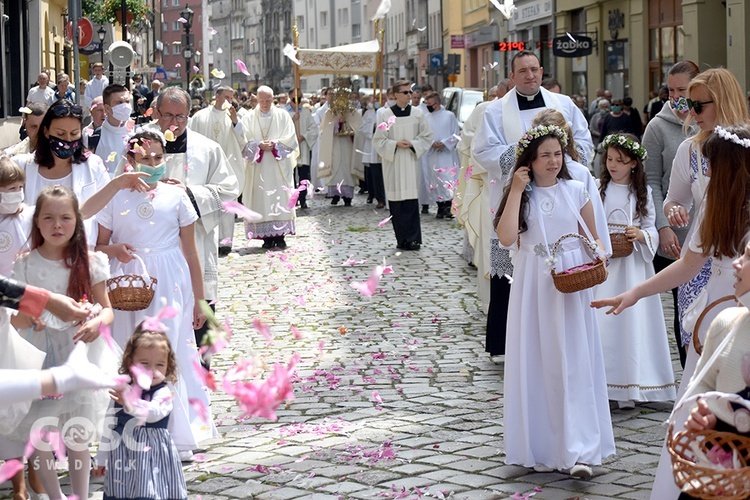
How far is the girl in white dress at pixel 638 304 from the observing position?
309 inches

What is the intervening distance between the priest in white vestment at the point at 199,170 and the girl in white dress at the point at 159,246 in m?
0.68

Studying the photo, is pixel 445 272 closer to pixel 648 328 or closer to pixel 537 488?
pixel 648 328

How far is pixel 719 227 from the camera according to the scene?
4.97m

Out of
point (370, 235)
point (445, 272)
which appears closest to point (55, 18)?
point (370, 235)

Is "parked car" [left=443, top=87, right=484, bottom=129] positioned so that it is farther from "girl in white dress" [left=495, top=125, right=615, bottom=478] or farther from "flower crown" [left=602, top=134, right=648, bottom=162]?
"girl in white dress" [left=495, top=125, right=615, bottom=478]

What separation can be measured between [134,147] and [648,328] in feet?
11.4

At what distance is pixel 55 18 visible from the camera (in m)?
38.8

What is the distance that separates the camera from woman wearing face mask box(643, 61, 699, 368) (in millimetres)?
8117

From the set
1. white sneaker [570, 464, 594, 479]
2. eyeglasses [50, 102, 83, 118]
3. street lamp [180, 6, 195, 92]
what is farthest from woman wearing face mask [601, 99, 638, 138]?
street lamp [180, 6, 195, 92]

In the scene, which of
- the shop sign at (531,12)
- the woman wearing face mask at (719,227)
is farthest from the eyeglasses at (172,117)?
the shop sign at (531,12)

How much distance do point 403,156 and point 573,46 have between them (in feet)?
49.1

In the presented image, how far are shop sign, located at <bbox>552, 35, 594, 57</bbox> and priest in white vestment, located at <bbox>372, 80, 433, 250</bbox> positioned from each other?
47.3 ft

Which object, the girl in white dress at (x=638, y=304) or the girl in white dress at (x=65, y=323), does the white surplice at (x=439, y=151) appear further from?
the girl in white dress at (x=65, y=323)

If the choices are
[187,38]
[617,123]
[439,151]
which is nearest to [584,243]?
[439,151]
